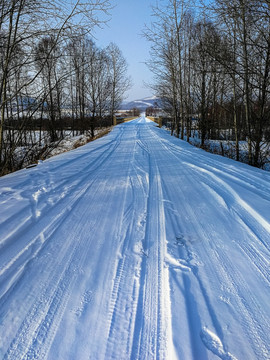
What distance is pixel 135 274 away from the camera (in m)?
1.68

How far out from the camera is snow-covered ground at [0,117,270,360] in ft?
3.85

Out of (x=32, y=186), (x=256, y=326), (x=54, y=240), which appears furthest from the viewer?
(x=32, y=186)

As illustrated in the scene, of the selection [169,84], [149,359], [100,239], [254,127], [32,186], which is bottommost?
[149,359]

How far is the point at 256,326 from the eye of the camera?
1.25 metres

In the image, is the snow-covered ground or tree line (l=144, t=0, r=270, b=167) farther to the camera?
tree line (l=144, t=0, r=270, b=167)

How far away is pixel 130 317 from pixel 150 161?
483cm

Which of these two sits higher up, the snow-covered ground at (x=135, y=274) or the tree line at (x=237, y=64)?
the tree line at (x=237, y=64)

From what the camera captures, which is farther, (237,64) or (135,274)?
(237,64)

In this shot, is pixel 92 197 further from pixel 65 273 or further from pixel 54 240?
pixel 65 273

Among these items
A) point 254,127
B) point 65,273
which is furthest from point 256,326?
point 254,127

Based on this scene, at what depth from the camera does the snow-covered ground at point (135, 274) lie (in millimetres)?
1173

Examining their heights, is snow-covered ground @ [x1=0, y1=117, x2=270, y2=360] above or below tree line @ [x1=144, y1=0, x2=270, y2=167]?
below

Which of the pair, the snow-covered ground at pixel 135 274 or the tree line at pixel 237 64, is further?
the tree line at pixel 237 64

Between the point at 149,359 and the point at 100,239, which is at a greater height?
the point at 100,239
